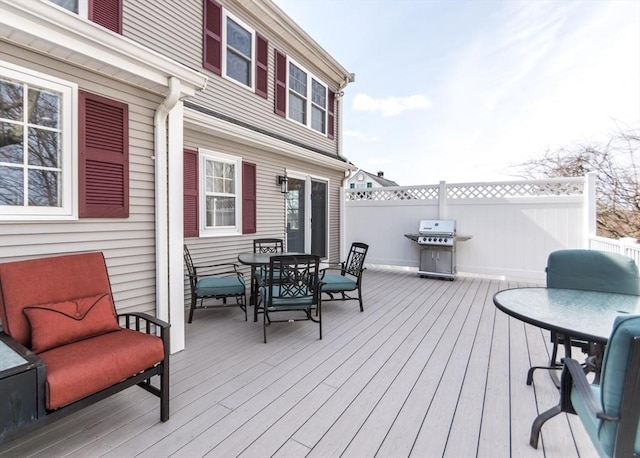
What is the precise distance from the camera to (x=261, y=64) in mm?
6000

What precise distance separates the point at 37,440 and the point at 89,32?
2.85 metres

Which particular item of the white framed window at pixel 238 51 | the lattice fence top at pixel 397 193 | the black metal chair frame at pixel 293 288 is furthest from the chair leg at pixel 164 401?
the lattice fence top at pixel 397 193

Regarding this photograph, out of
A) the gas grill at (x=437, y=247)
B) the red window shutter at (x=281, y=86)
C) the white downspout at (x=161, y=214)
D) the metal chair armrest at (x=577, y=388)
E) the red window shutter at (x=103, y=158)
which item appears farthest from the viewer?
the gas grill at (x=437, y=247)

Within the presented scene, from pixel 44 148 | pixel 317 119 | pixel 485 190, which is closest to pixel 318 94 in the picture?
pixel 317 119

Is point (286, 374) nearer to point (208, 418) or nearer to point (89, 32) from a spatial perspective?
point (208, 418)

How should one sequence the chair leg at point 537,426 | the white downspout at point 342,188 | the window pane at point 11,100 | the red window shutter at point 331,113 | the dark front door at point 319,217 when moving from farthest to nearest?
the white downspout at point 342,188 → the red window shutter at point 331,113 → the dark front door at point 319,217 → the window pane at point 11,100 → the chair leg at point 537,426

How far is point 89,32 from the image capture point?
2293 mm

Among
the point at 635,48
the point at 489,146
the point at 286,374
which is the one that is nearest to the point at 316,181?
the point at 286,374

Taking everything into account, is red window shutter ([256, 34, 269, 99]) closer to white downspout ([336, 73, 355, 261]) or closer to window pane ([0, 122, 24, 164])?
white downspout ([336, 73, 355, 261])

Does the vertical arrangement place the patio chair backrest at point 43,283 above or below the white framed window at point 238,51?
below

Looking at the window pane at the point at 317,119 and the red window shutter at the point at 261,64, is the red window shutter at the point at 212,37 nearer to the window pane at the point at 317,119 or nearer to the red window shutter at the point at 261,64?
the red window shutter at the point at 261,64

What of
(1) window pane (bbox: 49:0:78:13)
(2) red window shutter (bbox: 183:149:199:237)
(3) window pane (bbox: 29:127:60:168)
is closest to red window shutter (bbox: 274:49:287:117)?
(2) red window shutter (bbox: 183:149:199:237)

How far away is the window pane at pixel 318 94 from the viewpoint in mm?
7676

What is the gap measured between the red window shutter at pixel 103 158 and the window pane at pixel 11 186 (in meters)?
0.38
